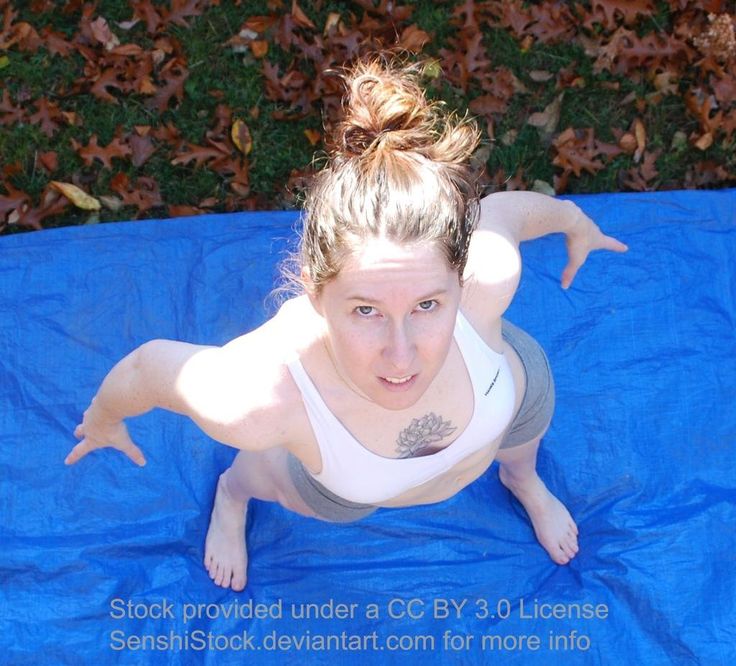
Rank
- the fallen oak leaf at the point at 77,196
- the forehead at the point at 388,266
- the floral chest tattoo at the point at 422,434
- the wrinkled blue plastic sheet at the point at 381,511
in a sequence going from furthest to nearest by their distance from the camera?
the fallen oak leaf at the point at 77,196, the wrinkled blue plastic sheet at the point at 381,511, the floral chest tattoo at the point at 422,434, the forehead at the point at 388,266

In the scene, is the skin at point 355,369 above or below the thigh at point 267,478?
A: above

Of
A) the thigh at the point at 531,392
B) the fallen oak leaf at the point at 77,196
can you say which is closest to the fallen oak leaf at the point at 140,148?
the fallen oak leaf at the point at 77,196

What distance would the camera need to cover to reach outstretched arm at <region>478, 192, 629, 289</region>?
88.4 inches

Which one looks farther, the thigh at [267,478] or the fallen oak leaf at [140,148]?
the fallen oak leaf at [140,148]

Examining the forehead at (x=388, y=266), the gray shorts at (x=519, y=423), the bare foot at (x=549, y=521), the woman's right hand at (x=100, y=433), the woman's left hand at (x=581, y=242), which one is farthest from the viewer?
the bare foot at (x=549, y=521)

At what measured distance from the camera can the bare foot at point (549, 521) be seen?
9.02 feet

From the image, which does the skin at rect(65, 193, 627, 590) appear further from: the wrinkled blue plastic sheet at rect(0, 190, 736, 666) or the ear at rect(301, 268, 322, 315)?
the wrinkled blue plastic sheet at rect(0, 190, 736, 666)

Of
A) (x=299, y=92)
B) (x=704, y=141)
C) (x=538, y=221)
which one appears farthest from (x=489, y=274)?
(x=704, y=141)

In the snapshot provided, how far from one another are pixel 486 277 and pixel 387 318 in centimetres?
54

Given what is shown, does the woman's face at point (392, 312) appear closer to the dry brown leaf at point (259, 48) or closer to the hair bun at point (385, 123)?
the hair bun at point (385, 123)

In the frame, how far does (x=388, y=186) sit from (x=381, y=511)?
1463 millimetres

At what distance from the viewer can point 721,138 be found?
145 inches

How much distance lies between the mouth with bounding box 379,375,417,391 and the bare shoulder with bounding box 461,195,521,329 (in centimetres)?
41

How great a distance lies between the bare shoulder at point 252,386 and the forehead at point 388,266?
0.38 m
